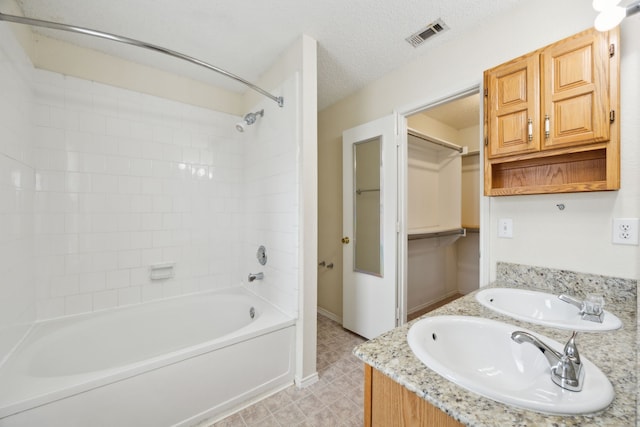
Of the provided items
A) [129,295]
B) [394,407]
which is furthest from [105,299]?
[394,407]

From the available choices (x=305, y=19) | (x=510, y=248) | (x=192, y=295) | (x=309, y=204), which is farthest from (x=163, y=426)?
(x=305, y=19)

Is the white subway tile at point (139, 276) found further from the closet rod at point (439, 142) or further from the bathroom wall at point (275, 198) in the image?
the closet rod at point (439, 142)

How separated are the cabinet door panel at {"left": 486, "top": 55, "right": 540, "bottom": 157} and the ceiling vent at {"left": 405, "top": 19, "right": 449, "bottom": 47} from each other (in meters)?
0.49

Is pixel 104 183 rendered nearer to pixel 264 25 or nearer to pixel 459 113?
pixel 264 25

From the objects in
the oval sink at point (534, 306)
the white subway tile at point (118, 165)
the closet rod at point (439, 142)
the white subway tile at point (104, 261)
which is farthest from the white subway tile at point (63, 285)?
the closet rod at point (439, 142)

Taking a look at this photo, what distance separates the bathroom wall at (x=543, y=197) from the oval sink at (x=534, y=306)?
0.23 metres

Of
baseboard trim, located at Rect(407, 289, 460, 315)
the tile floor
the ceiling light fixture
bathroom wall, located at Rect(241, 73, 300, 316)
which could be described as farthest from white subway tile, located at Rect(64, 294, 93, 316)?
the ceiling light fixture

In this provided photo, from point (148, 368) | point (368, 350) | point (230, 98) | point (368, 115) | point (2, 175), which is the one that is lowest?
point (148, 368)

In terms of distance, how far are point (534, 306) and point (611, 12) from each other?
47.3 inches

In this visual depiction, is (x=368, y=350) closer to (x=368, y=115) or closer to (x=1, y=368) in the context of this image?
(x=1, y=368)

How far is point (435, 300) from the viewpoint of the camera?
3262 mm

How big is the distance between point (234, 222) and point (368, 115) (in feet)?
5.55

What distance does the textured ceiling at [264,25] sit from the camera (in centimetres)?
148

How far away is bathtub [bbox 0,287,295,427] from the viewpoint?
3.68 ft
